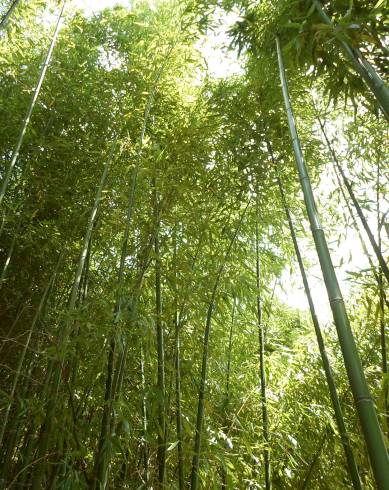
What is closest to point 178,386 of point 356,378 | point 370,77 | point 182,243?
point 182,243

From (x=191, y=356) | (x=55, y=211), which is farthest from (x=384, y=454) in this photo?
(x=55, y=211)

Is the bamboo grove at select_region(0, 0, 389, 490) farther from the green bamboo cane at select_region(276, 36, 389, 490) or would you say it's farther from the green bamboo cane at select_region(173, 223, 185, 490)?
the green bamboo cane at select_region(276, 36, 389, 490)

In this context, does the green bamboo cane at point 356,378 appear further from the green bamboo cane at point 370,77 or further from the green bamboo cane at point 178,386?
the green bamboo cane at point 178,386

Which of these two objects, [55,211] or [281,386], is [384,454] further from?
[55,211]

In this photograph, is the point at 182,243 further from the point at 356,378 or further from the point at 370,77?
the point at 356,378

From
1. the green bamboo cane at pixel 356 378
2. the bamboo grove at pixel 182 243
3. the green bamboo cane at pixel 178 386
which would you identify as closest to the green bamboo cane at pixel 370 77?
the bamboo grove at pixel 182 243

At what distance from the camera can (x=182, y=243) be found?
292cm

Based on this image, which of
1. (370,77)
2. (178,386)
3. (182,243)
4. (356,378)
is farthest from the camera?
(182,243)

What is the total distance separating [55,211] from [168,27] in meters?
1.85

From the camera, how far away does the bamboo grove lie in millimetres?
2330

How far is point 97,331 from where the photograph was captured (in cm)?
221

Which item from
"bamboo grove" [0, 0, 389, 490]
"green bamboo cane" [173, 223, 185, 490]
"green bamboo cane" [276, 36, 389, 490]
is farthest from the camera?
"bamboo grove" [0, 0, 389, 490]

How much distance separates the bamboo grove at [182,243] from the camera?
2330 millimetres

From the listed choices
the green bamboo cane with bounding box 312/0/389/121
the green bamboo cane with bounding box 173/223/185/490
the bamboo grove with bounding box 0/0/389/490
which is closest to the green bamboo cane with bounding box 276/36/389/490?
the green bamboo cane with bounding box 312/0/389/121
